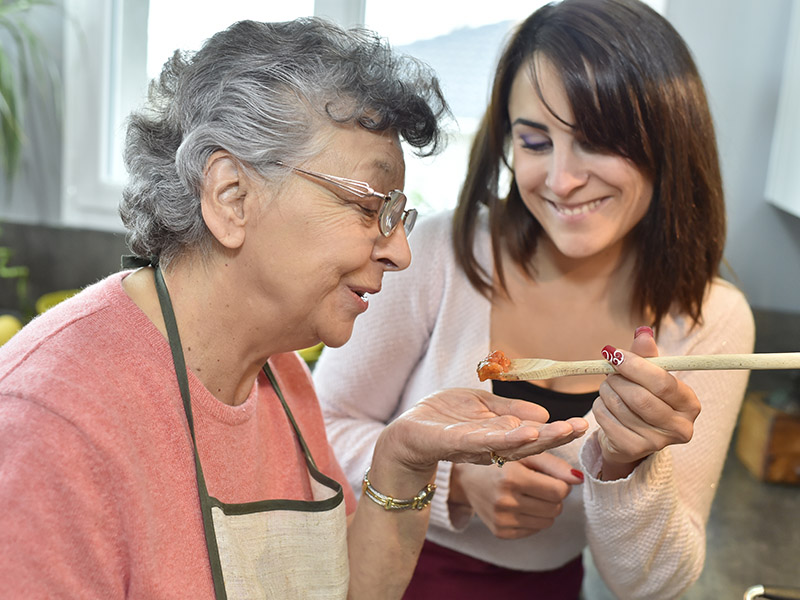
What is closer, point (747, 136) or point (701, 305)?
point (701, 305)

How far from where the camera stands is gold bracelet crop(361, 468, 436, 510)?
4.16 ft

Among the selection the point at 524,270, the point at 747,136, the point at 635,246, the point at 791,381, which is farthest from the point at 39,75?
the point at 791,381

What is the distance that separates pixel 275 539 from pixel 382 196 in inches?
19.9

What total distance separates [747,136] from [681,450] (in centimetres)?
127

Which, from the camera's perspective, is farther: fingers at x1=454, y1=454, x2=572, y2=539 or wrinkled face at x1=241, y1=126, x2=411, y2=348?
fingers at x1=454, y1=454, x2=572, y2=539

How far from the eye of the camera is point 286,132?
3.38ft

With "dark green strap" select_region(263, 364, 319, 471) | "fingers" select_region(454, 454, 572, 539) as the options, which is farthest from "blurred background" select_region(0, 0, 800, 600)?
"dark green strap" select_region(263, 364, 319, 471)

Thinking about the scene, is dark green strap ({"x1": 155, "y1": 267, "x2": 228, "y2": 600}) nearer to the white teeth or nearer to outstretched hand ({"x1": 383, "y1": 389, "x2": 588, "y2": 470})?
outstretched hand ({"x1": 383, "y1": 389, "x2": 588, "y2": 470})

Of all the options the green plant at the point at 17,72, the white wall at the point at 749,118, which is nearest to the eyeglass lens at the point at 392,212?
the white wall at the point at 749,118

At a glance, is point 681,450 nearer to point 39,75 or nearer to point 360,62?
point 360,62

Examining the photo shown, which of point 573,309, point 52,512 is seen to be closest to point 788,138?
point 573,309

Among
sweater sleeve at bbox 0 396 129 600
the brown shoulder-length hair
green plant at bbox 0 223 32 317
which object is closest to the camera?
sweater sleeve at bbox 0 396 129 600

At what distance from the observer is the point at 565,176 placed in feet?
4.49

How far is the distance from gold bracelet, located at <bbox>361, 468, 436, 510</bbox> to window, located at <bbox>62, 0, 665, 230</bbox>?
144 centimetres
